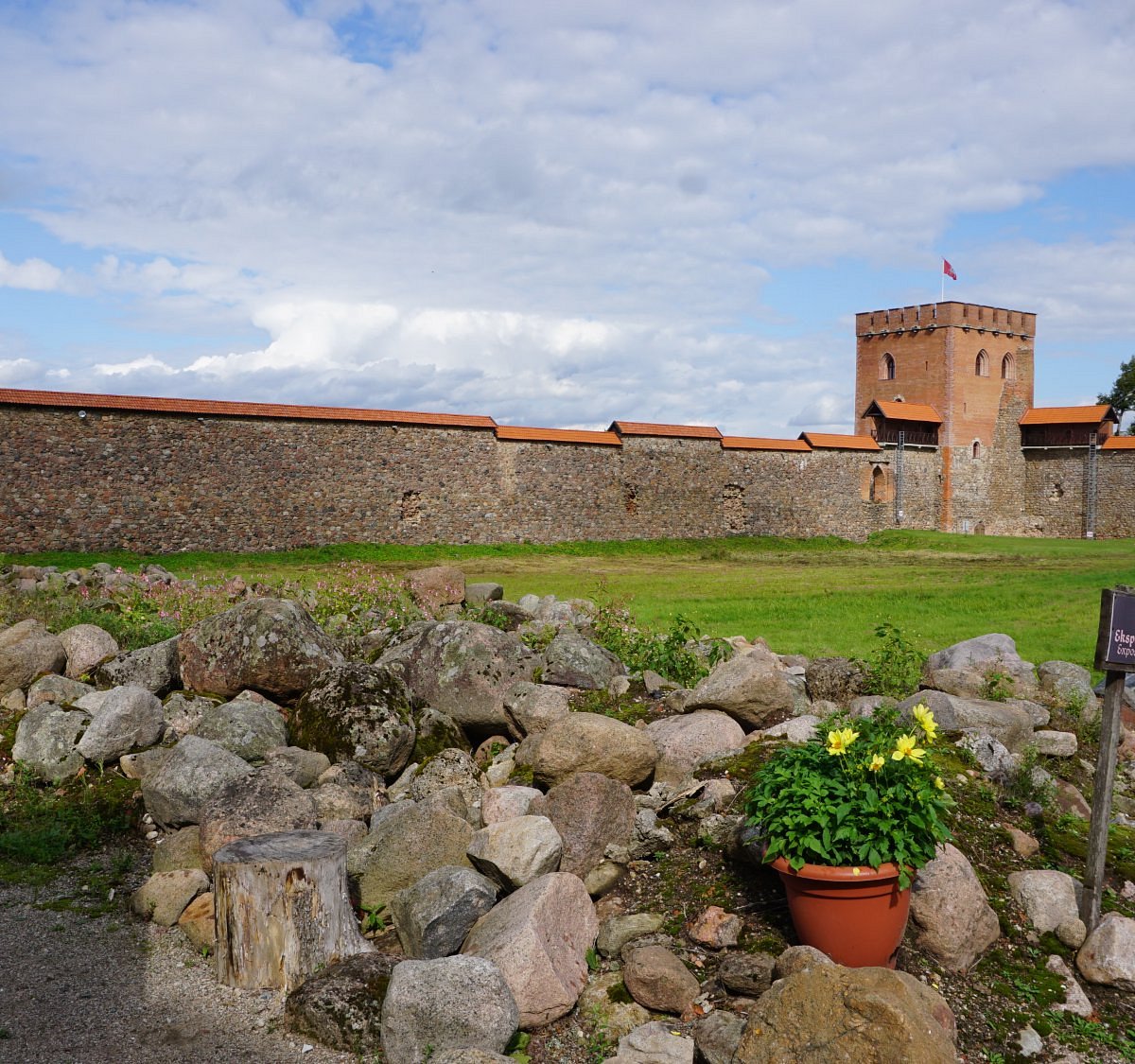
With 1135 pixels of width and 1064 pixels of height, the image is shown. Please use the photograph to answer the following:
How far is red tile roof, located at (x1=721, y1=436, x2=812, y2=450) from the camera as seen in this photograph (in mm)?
31344

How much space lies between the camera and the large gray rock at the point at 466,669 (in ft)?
24.5

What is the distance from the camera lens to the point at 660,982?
4227 mm

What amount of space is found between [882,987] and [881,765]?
3.42 feet

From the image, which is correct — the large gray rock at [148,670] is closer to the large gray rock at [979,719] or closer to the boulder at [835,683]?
the boulder at [835,683]

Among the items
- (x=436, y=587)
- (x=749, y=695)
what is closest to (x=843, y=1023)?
(x=749, y=695)


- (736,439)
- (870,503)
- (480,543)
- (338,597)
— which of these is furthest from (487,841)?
(870,503)

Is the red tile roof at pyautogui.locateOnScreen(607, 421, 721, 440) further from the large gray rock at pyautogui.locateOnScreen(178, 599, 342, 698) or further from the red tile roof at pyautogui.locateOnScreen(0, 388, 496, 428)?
the large gray rock at pyautogui.locateOnScreen(178, 599, 342, 698)

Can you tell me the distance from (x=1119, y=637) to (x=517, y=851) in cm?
327

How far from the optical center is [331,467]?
2439cm

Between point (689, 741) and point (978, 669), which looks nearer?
point (689, 741)

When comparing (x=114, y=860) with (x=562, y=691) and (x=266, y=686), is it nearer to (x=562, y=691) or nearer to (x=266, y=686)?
(x=266, y=686)

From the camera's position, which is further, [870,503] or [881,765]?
[870,503]

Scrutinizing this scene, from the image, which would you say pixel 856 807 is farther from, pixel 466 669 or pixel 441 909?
pixel 466 669

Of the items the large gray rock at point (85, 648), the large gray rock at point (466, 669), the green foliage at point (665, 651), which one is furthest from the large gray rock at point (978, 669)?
the large gray rock at point (85, 648)
